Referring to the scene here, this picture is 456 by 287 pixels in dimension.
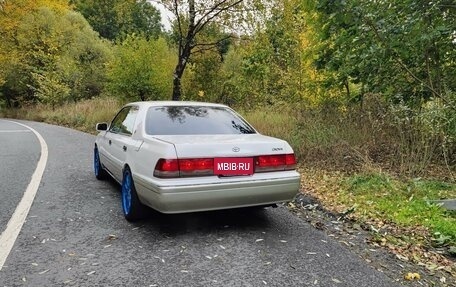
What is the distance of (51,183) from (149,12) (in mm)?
62453

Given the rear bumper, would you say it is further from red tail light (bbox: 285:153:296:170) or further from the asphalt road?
the asphalt road

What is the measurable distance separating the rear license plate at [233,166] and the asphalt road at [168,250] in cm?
73

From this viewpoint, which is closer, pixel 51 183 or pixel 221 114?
pixel 221 114

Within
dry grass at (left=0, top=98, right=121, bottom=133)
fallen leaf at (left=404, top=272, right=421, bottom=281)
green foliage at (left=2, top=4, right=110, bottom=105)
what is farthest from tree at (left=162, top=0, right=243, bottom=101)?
green foliage at (left=2, top=4, right=110, bottom=105)

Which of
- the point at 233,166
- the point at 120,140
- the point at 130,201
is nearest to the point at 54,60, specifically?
the point at 120,140

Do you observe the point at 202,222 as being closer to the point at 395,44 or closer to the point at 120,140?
the point at 120,140

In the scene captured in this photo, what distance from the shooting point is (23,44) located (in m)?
30.0

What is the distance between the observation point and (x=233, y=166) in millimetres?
4160

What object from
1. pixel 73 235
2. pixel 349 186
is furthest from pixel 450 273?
pixel 73 235

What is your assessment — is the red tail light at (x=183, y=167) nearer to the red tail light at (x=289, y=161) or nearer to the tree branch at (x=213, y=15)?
the red tail light at (x=289, y=161)

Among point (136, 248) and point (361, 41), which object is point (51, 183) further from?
point (361, 41)

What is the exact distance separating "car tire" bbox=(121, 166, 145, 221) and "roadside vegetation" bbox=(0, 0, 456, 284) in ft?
8.72

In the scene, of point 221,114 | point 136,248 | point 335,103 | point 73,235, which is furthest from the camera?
point 335,103

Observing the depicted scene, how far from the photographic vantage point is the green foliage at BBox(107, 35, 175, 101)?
1792 centimetres
